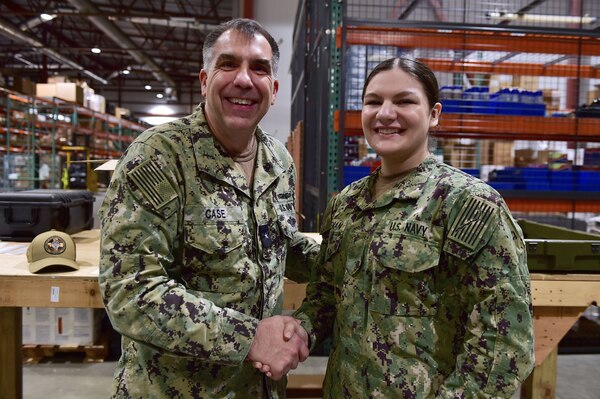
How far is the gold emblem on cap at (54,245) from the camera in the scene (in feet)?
A: 7.53

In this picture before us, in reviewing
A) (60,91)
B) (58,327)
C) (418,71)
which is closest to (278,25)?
(60,91)

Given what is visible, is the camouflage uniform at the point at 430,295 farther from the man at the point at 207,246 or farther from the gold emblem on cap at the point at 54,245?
the gold emblem on cap at the point at 54,245

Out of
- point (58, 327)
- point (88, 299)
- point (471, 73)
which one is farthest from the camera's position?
point (471, 73)

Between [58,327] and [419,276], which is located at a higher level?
[419,276]

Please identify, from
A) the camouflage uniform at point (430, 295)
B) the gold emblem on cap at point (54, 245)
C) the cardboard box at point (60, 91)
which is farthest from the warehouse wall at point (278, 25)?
the camouflage uniform at point (430, 295)

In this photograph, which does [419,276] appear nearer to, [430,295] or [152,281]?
[430,295]

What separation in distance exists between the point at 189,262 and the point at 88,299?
104 cm

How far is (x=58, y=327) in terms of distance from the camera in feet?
13.2

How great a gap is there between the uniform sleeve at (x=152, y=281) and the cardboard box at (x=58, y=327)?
3.05 m

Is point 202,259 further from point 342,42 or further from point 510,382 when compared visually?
point 342,42

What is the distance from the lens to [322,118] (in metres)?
3.99

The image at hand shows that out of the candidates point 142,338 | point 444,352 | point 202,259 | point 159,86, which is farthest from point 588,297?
point 159,86

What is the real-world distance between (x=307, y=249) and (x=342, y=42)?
93.4 inches

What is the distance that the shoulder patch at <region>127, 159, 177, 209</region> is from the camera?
1.35 metres
